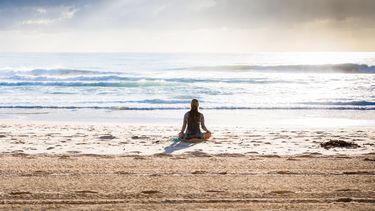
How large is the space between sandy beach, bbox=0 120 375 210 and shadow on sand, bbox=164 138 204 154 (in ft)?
0.13

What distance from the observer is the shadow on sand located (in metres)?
9.08

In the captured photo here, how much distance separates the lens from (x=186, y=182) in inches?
240

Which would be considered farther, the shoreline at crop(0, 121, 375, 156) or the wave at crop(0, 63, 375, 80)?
the wave at crop(0, 63, 375, 80)

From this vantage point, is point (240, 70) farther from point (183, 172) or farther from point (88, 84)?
point (183, 172)

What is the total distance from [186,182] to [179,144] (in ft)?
12.1

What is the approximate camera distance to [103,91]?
27.2 m

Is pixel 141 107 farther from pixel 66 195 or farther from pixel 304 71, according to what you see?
pixel 304 71

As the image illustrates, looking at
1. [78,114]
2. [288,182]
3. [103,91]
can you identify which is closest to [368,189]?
[288,182]

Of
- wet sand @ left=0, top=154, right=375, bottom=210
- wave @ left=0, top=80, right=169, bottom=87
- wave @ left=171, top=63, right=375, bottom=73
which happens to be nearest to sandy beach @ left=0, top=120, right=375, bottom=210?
wet sand @ left=0, top=154, right=375, bottom=210

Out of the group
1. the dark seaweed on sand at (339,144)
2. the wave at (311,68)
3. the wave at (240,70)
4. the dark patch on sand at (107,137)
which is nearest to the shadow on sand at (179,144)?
the dark patch on sand at (107,137)

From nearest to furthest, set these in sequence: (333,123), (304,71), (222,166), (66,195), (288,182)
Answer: (66,195)
(288,182)
(222,166)
(333,123)
(304,71)

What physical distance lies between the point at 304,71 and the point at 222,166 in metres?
Answer: 42.6

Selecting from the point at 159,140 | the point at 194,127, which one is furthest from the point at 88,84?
the point at 194,127

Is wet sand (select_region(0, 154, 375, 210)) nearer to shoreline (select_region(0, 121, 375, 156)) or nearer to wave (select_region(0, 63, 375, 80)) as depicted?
shoreline (select_region(0, 121, 375, 156))
